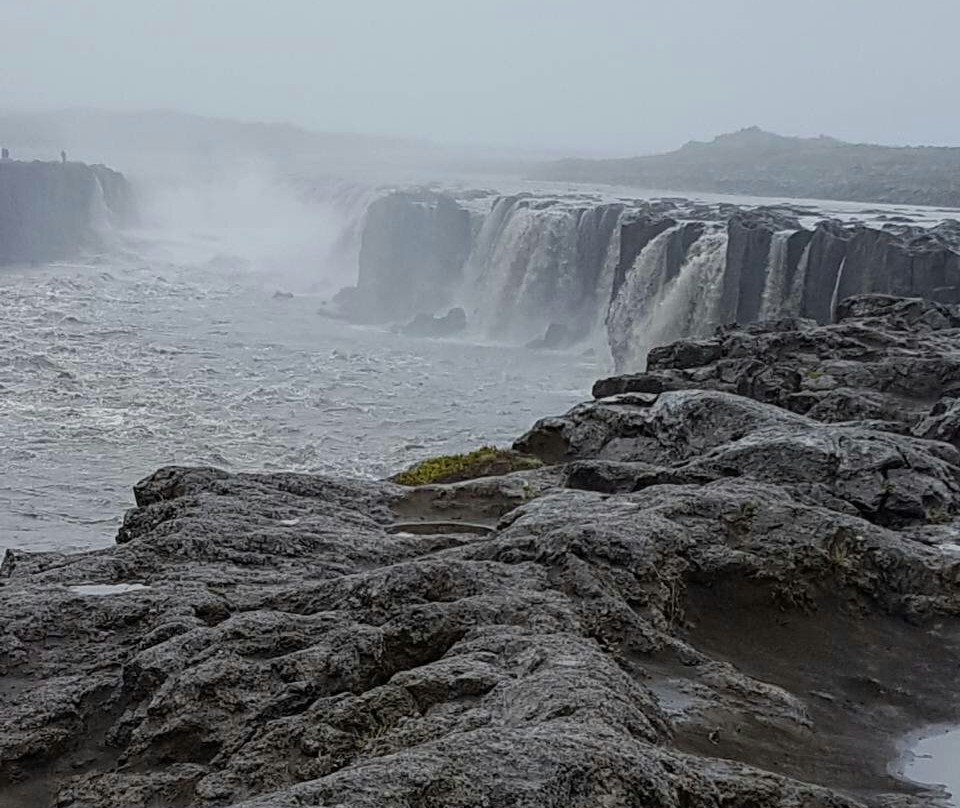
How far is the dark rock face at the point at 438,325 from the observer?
149 ft

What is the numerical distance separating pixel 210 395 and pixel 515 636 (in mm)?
26263

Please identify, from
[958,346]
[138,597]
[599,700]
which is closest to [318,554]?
[138,597]

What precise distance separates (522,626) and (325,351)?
33602mm

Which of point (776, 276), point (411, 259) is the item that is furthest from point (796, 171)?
point (776, 276)

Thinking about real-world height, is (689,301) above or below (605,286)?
above

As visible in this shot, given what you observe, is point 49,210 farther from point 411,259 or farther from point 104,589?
point 104,589

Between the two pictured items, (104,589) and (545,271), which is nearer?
(104,589)

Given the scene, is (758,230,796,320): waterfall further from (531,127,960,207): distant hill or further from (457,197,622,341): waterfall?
(531,127,960,207): distant hill

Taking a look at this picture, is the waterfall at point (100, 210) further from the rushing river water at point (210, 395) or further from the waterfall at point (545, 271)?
the waterfall at point (545, 271)

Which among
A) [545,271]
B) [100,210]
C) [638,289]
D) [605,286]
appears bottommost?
[100,210]

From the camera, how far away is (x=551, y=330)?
138ft

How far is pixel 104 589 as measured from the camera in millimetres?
8812

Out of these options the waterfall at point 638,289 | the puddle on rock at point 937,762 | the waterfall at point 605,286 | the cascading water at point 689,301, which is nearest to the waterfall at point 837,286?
the cascading water at point 689,301

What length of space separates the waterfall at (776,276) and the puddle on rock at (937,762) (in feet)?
82.0
